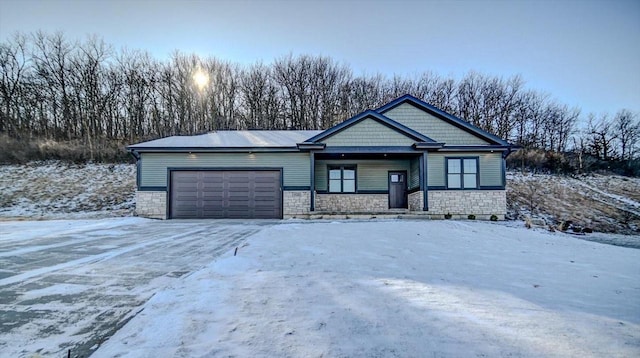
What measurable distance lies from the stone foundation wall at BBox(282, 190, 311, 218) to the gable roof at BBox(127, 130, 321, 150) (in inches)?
84.0

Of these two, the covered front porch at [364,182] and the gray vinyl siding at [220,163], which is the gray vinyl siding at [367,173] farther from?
the gray vinyl siding at [220,163]

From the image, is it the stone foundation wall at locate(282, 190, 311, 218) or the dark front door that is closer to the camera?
the stone foundation wall at locate(282, 190, 311, 218)

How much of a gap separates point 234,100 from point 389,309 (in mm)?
29844

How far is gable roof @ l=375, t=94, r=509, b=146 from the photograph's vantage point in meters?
13.8

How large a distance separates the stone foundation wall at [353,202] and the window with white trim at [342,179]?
303 mm

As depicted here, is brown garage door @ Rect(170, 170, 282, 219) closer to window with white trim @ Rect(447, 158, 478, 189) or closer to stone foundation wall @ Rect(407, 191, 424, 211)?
stone foundation wall @ Rect(407, 191, 424, 211)

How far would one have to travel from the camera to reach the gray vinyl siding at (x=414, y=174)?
13.8 meters

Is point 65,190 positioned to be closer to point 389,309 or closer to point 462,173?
point 389,309

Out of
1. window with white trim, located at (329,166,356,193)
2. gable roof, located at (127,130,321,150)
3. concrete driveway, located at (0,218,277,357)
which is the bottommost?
concrete driveway, located at (0,218,277,357)

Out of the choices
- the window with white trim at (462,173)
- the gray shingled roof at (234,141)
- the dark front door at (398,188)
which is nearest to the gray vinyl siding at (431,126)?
the window with white trim at (462,173)

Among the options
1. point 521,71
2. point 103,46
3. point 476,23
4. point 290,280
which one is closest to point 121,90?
point 103,46

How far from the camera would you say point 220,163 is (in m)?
13.5

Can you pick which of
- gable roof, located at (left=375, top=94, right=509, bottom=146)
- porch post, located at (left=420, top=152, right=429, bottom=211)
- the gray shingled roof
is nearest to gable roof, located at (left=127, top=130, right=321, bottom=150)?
the gray shingled roof

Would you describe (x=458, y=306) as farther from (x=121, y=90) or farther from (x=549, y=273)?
(x=121, y=90)
